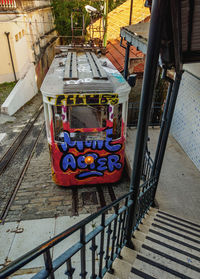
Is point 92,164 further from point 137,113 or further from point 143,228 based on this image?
point 137,113

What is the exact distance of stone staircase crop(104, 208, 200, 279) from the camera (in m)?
2.62

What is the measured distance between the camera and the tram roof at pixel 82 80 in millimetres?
4789

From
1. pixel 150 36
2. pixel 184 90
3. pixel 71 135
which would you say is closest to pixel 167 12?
pixel 150 36

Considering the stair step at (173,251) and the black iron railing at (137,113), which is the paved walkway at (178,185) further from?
the black iron railing at (137,113)

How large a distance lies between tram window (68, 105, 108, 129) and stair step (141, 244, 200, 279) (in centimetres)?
309

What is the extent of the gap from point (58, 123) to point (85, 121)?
69 centimetres

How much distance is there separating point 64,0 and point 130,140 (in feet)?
70.9

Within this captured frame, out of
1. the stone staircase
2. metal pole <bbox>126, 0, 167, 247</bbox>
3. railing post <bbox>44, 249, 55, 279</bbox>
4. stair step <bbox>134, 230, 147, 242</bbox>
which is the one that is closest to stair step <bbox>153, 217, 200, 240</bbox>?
the stone staircase

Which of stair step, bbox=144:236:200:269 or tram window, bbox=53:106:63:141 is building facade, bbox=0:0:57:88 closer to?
tram window, bbox=53:106:63:141

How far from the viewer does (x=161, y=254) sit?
294cm

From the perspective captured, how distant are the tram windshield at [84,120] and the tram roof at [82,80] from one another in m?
0.40

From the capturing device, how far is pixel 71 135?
5223 mm

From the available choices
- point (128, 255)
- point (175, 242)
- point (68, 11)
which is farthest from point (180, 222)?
point (68, 11)

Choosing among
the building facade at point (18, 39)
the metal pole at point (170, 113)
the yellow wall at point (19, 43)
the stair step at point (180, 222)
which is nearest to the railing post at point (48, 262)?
the metal pole at point (170, 113)
